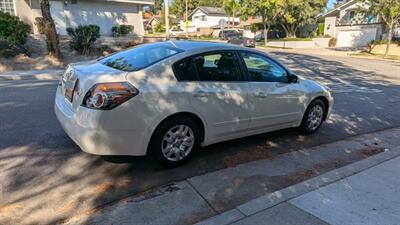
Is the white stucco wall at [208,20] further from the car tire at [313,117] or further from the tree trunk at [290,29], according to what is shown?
the car tire at [313,117]

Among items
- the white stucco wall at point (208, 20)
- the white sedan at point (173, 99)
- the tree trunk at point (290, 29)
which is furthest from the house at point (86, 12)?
the white stucco wall at point (208, 20)

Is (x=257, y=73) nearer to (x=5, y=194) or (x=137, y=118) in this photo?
(x=137, y=118)

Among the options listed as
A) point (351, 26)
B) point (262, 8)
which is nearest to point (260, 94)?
point (262, 8)

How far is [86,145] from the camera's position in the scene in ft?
12.5

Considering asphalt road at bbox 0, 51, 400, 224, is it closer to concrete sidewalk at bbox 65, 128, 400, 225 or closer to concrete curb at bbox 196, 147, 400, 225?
concrete sidewalk at bbox 65, 128, 400, 225

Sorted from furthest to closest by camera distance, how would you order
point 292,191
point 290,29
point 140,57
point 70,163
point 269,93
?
point 290,29 → point 269,93 → point 140,57 → point 70,163 → point 292,191

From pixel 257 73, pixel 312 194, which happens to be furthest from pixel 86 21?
pixel 312 194

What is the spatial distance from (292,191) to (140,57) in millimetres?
2516

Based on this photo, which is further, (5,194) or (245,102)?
(245,102)

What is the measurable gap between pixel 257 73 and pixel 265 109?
540mm

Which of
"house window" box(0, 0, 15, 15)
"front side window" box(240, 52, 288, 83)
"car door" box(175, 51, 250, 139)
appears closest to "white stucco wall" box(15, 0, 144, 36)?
"house window" box(0, 0, 15, 15)

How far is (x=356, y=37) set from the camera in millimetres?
40500

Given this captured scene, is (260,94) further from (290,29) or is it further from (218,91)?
(290,29)

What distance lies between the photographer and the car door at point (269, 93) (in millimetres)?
4949
